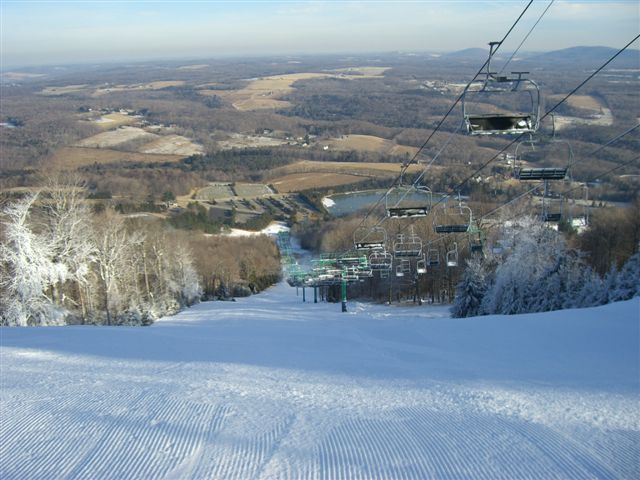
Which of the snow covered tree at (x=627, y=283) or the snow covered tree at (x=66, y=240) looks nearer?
the snow covered tree at (x=627, y=283)

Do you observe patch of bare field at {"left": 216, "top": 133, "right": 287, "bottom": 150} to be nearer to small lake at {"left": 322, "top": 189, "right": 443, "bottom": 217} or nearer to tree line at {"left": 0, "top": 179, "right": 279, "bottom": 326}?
small lake at {"left": 322, "top": 189, "right": 443, "bottom": 217}

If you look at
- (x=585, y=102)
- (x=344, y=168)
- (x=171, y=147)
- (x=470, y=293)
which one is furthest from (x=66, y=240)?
(x=171, y=147)

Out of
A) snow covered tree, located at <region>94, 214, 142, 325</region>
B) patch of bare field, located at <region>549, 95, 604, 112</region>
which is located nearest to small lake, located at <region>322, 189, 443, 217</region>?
patch of bare field, located at <region>549, 95, 604, 112</region>

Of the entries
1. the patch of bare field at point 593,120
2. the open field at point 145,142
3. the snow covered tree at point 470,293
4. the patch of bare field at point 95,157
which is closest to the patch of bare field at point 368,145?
the open field at point 145,142

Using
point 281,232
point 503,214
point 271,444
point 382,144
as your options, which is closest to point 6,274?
point 271,444

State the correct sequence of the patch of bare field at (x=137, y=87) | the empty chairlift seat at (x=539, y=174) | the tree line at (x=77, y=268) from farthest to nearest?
the patch of bare field at (x=137, y=87) → the tree line at (x=77, y=268) → the empty chairlift seat at (x=539, y=174)

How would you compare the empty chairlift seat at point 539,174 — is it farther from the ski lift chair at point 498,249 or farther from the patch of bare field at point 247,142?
the patch of bare field at point 247,142

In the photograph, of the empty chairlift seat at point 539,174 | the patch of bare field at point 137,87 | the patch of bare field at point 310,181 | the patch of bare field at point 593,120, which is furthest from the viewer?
the patch of bare field at point 137,87

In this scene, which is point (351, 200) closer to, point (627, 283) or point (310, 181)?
point (310, 181)
